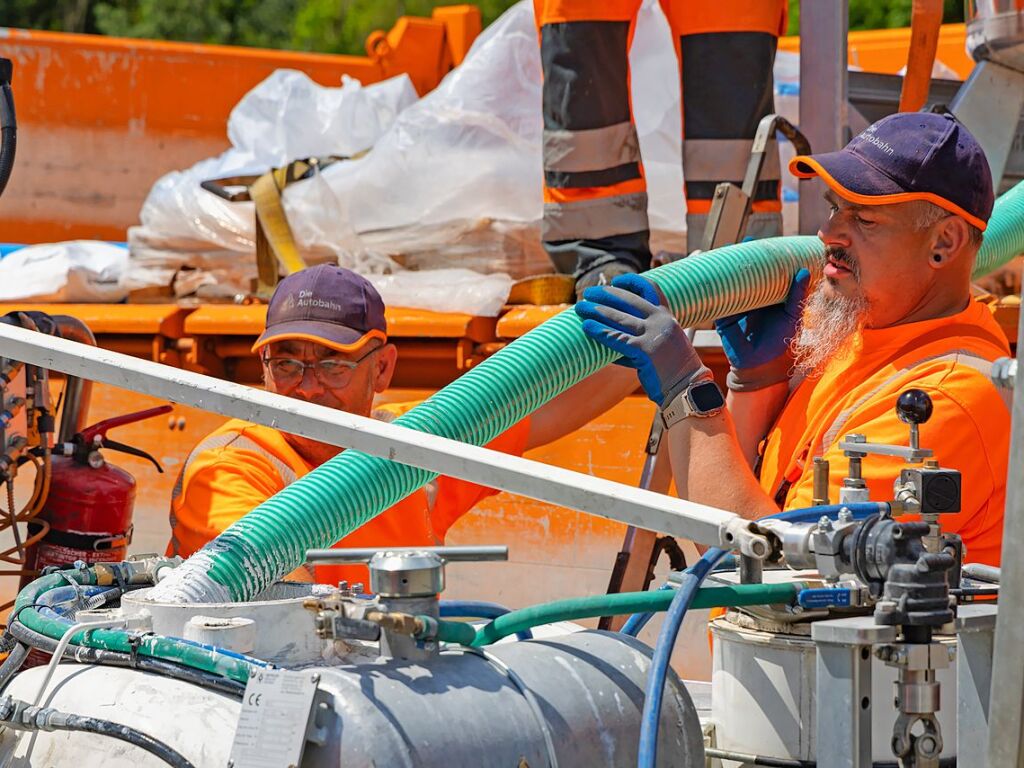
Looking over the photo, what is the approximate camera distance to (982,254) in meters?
2.81

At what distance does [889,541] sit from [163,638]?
78 cm

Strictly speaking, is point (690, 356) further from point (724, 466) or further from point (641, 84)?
point (641, 84)

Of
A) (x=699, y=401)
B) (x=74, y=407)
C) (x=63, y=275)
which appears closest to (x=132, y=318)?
(x=63, y=275)

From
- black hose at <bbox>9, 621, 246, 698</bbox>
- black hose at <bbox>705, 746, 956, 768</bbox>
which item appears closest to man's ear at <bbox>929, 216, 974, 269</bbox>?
black hose at <bbox>705, 746, 956, 768</bbox>

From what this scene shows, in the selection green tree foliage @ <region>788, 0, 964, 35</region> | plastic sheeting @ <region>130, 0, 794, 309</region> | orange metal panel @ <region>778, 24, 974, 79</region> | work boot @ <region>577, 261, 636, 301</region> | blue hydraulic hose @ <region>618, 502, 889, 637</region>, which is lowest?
blue hydraulic hose @ <region>618, 502, 889, 637</region>

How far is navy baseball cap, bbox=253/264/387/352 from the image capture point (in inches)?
113

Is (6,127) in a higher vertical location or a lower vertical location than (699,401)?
higher

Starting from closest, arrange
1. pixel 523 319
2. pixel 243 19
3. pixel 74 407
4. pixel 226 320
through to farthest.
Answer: pixel 74 407 → pixel 523 319 → pixel 226 320 → pixel 243 19

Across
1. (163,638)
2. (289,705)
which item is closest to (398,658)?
(289,705)

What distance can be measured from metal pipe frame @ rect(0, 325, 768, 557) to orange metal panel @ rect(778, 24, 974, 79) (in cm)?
481

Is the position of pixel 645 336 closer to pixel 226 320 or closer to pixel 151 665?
pixel 151 665

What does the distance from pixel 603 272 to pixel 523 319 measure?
0.25 metres

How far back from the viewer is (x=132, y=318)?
4270mm

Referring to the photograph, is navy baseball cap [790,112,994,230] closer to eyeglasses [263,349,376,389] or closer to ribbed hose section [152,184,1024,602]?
ribbed hose section [152,184,1024,602]
